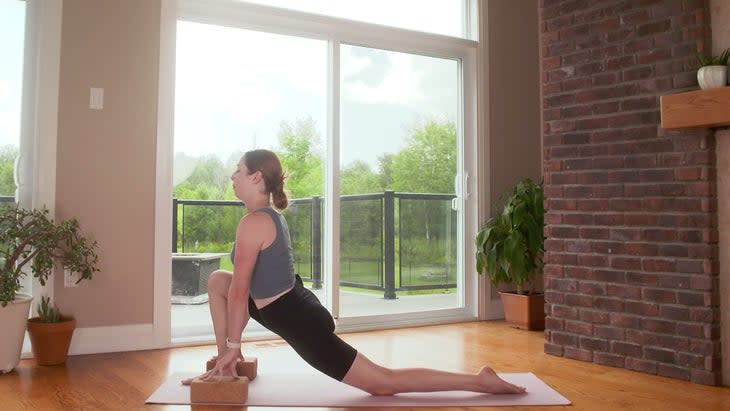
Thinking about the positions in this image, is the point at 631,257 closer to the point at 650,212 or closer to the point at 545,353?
the point at 650,212

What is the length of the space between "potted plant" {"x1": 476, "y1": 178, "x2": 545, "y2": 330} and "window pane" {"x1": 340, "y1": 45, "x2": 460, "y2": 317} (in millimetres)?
386

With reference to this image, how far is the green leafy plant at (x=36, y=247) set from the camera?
2926 millimetres

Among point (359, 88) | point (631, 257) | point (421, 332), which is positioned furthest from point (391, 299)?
point (631, 257)

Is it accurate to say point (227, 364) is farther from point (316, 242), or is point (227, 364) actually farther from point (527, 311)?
point (527, 311)

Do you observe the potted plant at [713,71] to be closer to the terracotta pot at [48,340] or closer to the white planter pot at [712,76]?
the white planter pot at [712,76]

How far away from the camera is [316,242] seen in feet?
13.4

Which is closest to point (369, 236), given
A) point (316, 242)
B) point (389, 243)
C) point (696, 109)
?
point (389, 243)

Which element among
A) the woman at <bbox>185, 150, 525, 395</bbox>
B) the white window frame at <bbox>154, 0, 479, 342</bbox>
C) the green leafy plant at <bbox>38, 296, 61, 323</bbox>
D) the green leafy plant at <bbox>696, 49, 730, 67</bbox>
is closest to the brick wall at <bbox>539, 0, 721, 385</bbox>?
the green leafy plant at <bbox>696, 49, 730, 67</bbox>

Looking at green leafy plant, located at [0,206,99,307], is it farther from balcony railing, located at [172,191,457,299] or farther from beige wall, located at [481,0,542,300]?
beige wall, located at [481,0,542,300]

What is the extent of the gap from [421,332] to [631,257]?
1.48 metres

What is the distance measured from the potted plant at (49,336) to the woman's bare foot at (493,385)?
199 centimetres

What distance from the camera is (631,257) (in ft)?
9.86

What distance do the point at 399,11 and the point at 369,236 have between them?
1.57 meters

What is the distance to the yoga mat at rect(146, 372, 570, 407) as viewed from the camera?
234cm
